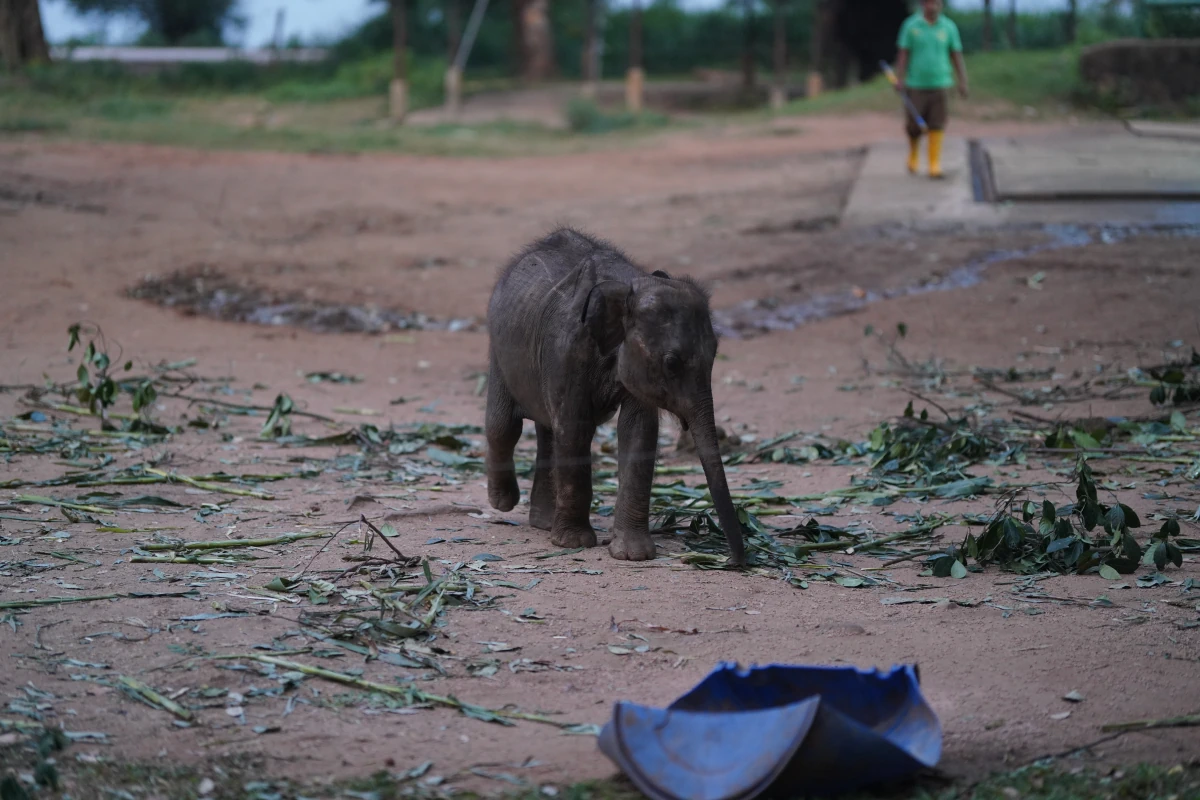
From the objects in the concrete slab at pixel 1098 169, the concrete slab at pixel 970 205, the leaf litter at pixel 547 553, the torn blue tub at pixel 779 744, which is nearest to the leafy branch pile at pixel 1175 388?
the leaf litter at pixel 547 553

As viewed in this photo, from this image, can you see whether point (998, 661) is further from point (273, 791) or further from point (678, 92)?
point (678, 92)

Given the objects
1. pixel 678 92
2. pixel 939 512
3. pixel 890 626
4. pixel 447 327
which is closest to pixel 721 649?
pixel 890 626

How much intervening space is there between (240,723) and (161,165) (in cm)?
1558

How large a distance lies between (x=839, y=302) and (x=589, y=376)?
20.8ft

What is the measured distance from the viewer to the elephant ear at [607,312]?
5.20 metres

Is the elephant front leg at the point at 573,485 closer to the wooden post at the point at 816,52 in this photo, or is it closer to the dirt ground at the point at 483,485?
the dirt ground at the point at 483,485

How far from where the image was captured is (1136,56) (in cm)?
2312

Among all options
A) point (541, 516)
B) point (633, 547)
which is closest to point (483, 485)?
point (541, 516)

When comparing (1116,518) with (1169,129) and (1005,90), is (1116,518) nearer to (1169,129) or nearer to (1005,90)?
(1169,129)

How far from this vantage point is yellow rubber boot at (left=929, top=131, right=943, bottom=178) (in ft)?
48.9

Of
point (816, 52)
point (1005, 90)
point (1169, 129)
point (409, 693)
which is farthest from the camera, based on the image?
point (816, 52)

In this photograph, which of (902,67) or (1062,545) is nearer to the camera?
(1062,545)

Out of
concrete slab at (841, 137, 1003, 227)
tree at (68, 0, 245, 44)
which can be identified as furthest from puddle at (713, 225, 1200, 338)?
tree at (68, 0, 245, 44)

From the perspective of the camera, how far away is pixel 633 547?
17.9 feet
